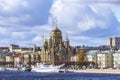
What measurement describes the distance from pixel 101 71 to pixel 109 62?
56.7 m

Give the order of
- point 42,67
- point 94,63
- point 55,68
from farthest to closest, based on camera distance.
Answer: point 94,63 → point 42,67 → point 55,68

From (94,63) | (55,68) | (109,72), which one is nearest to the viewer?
(109,72)

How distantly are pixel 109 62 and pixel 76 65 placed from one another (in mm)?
19846

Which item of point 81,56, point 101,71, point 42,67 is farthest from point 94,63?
point 101,71

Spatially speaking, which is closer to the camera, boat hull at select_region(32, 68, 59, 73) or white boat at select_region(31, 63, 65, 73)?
boat hull at select_region(32, 68, 59, 73)

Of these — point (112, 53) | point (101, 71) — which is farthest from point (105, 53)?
point (101, 71)

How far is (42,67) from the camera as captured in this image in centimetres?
17275

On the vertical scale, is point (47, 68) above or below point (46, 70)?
above

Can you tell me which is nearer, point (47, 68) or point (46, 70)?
point (46, 70)

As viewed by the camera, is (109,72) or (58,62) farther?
(58,62)

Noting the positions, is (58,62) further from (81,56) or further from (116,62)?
(116,62)

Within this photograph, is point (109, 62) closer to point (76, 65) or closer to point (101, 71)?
point (76, 65)

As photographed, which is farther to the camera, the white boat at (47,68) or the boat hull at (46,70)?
the white boat at (47,68)

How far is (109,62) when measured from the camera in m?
196
